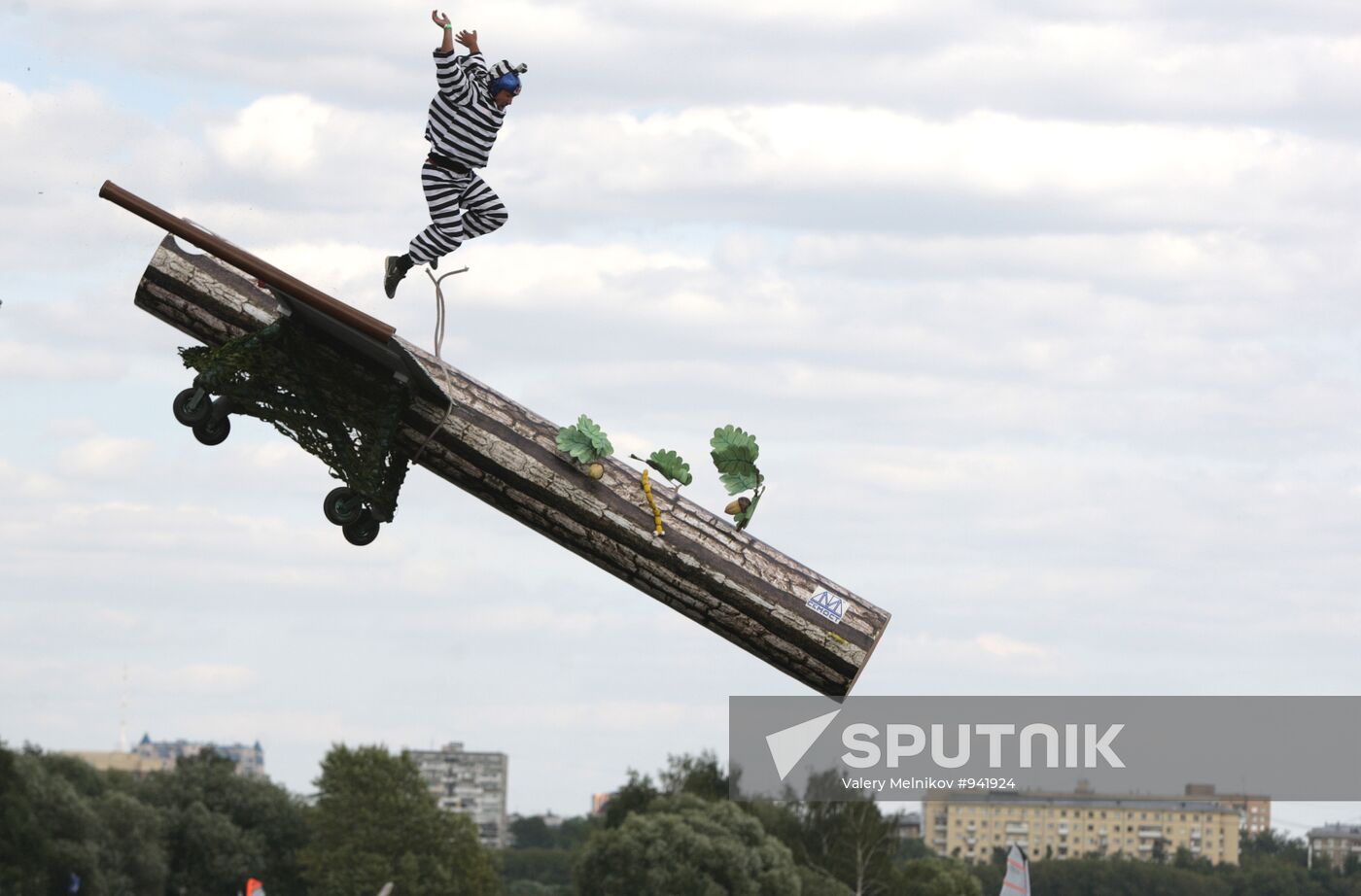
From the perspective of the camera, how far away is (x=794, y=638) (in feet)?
42.3

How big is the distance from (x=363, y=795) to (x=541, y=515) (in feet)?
293

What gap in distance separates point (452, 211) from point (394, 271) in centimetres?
54

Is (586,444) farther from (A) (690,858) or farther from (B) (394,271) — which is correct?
(A) (690,858)

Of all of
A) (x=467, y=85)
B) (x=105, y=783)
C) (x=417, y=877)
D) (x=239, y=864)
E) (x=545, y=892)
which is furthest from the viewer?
(x=545, y=892)

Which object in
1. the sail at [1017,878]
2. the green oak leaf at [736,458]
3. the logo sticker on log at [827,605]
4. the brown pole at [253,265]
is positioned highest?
the brown pole at [253,265]

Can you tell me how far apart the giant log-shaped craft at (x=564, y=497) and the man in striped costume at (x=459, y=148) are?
675 millimetres

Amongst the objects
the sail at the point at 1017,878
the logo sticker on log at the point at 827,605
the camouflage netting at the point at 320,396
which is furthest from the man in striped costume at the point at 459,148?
the sail at the point at 1017,878

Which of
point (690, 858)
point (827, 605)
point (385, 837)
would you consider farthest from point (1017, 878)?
point (385, 837)

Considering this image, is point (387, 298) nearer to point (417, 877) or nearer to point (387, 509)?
point (387, 509)

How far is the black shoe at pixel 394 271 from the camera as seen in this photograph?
12836mm

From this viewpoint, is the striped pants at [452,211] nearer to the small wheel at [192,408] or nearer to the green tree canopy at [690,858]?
the small wheel at [192,408]

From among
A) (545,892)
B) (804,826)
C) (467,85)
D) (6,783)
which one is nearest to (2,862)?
(6,783)

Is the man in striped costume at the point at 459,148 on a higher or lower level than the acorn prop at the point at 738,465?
higher

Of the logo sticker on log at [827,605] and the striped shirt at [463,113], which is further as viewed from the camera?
the logo sticker on log at [827,605]
